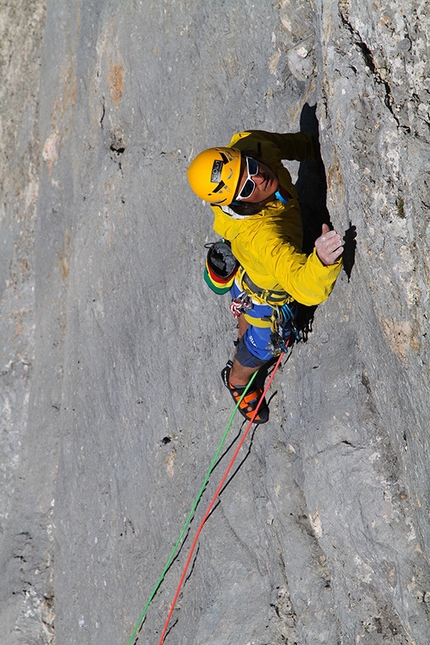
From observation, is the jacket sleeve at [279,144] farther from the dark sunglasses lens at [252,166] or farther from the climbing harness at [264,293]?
the climbing harness at [264,293]

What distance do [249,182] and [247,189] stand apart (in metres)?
0.04

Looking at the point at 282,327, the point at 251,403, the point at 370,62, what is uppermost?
the point at 370,62

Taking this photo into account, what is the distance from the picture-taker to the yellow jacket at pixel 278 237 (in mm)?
2949

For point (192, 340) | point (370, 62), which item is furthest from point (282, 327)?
point (370, 62)

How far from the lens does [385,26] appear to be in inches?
106

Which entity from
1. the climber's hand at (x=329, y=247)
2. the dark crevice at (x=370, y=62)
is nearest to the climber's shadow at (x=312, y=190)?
the dark crevice at (x=370, y=62)

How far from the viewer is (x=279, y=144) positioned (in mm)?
3762

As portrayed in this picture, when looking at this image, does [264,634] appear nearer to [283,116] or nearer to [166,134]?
[283,116]

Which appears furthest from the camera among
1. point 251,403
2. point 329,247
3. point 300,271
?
point 251,403

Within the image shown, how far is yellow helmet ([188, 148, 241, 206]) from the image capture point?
3.29 meters

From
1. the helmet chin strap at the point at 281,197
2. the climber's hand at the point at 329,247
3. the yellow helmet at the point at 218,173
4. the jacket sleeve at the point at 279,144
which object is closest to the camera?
the climber's hand at the point at 329,247

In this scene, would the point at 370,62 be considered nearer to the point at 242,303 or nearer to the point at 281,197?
the point at 281,197

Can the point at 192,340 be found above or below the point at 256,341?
below

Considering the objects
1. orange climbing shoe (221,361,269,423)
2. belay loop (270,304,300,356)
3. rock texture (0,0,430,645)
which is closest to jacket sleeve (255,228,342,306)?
rock texture (0,0,430,645)
